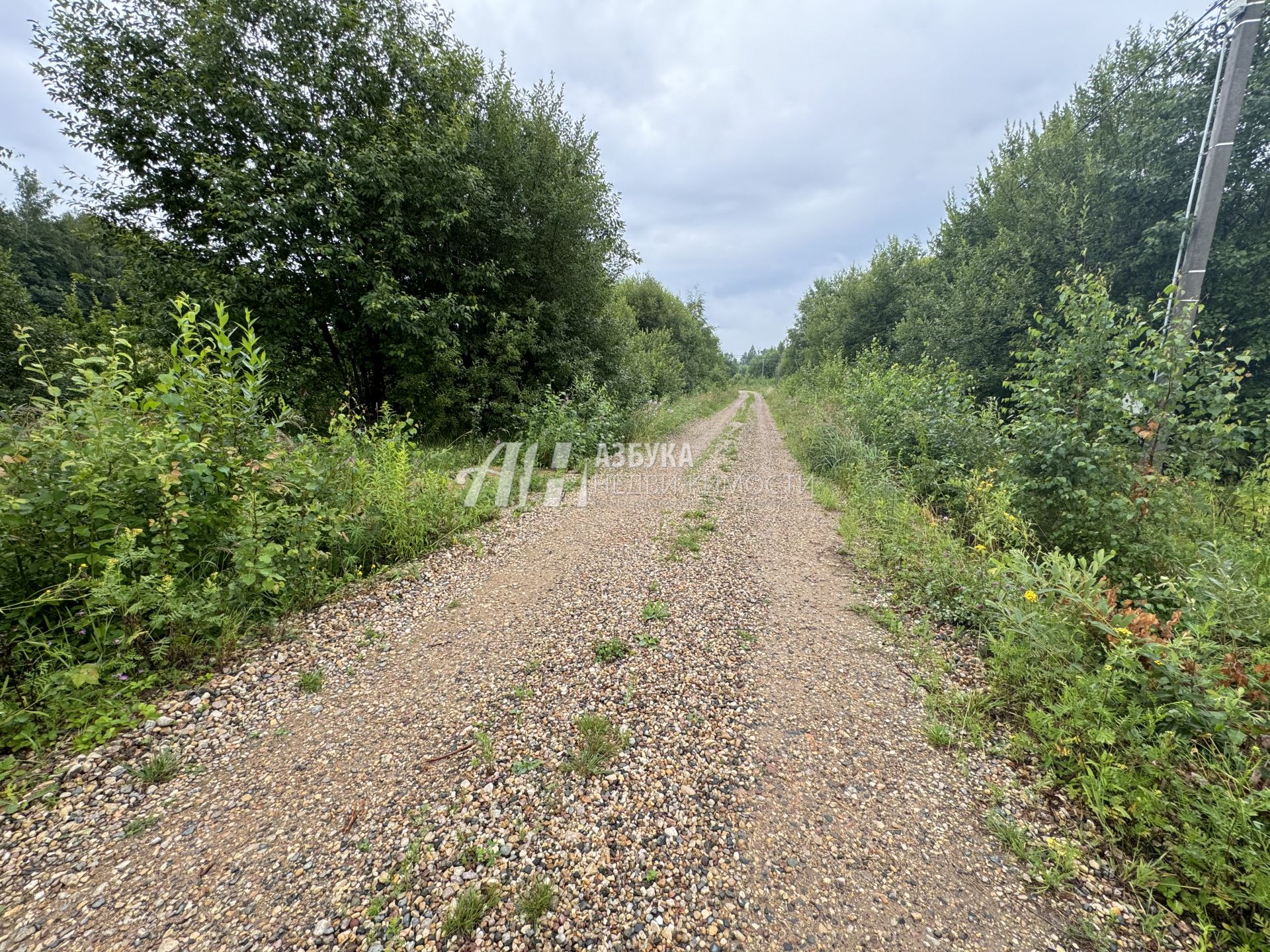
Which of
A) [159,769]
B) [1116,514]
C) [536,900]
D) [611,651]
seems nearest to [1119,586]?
[1116,514]

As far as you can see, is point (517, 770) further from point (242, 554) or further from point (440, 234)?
point (440, 234)

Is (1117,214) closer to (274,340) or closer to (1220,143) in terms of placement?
(1220,143)

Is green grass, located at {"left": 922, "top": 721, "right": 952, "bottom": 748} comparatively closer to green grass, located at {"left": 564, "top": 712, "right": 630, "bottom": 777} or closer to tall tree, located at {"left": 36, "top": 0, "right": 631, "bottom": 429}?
green grass, located at {"left": 564, "top": 712, "right": 630, "bottom": 777}

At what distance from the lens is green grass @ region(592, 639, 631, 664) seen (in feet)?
11.6

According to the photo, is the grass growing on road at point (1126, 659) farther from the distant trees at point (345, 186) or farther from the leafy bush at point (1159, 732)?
the distant trees at point (345, 186)

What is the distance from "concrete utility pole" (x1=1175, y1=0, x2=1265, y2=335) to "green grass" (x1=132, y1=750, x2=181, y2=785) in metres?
8.93

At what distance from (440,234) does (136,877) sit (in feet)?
32.8

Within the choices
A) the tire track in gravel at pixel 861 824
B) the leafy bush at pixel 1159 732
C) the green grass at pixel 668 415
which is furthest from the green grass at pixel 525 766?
the green grass at pixel 668 415

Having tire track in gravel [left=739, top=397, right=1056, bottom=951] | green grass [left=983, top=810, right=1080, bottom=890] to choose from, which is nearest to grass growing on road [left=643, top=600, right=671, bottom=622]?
tire track in gravel [left=739, top=397, right=1056, bottom=951]

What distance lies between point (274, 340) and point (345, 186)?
316 centimetres

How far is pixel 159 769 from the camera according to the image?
94.7 inches

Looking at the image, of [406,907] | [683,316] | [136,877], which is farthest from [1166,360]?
[683,316]

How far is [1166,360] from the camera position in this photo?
12.5ft

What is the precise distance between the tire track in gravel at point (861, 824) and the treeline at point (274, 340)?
3.87m
